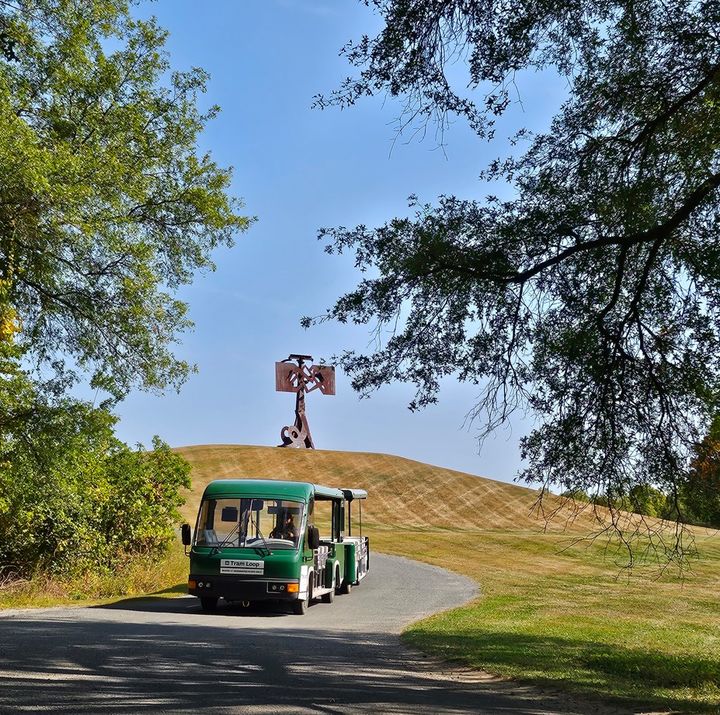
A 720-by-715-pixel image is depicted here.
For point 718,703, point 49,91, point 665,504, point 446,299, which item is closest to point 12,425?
point 49,91

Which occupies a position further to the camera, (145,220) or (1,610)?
(145,220)

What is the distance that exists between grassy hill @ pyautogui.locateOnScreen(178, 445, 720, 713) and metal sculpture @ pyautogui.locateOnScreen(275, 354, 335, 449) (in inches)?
84.2

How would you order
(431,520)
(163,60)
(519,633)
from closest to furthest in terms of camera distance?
(519,633)
(163,60)
(431,520)

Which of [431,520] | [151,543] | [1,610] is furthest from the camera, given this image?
[431,520]

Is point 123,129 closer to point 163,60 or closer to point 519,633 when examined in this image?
point 163,60

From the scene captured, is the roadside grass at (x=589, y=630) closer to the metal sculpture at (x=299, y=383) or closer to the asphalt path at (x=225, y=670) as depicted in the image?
the asphalt path at (x=225, y=670)

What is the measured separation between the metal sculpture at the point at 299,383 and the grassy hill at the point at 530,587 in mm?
2138

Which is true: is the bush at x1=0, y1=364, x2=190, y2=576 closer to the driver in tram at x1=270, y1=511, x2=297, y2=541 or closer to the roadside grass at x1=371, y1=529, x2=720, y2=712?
the driver in tram at x1=270, y1=511, x2=297, y2=541

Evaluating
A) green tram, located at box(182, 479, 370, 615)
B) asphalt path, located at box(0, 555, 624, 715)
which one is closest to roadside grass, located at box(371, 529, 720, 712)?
asphalt path, located at box(0, 555, 624, 715)

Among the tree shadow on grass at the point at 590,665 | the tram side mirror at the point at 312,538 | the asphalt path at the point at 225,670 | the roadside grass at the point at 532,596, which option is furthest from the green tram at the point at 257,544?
the tree shadow on grass at the point at 590,665

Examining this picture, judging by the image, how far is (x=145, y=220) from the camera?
2031cm

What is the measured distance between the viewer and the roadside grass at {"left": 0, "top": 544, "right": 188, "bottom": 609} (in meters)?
18.4

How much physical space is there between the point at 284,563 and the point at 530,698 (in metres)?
9.15

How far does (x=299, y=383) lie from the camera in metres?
60.9
